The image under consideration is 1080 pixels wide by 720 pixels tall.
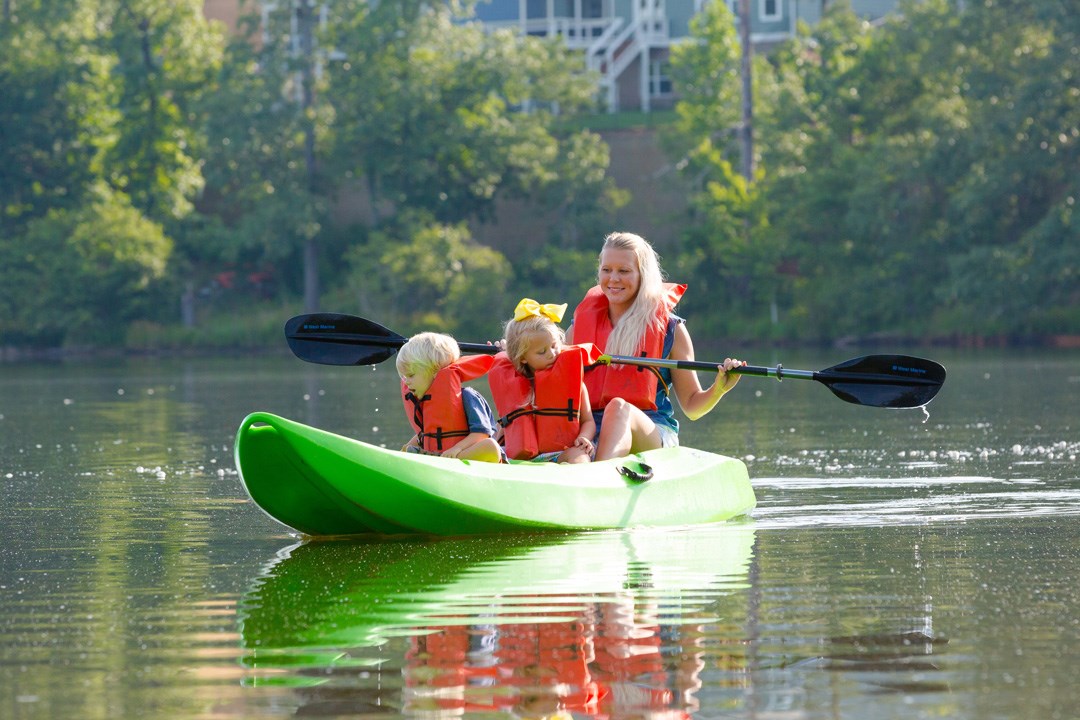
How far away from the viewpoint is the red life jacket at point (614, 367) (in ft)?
29.3

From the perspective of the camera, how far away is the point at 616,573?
272 inches

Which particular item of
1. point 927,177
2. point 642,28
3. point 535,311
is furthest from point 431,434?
point 642,28

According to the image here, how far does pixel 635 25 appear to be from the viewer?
171 ft

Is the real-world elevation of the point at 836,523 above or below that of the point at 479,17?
below

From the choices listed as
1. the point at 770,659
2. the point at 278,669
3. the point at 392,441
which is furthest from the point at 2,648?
the point at 392,441

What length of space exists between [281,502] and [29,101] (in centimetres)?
3480

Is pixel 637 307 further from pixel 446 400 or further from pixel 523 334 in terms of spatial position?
pixel 446 400

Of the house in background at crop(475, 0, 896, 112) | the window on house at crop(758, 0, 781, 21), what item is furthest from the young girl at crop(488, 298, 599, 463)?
the window on house at crop(758, 0, 781, 21)

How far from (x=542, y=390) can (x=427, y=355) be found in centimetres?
57

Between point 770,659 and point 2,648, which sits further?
point 2,648

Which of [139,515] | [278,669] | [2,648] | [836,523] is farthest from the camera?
[139,515]

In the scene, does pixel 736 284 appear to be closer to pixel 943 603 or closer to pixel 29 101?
pixel 29 101

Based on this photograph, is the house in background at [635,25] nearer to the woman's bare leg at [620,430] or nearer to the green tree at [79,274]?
the green tree at [79,274]

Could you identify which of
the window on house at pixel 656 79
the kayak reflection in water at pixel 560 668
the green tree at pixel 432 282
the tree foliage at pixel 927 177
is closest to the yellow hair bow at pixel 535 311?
the kayak reflection in water at pixel 560 668
